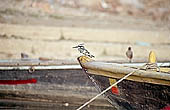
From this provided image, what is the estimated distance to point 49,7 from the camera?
28031 millimetres

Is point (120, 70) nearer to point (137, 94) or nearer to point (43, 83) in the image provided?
point (137, 94)

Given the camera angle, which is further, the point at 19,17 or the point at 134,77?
the point at 19,17

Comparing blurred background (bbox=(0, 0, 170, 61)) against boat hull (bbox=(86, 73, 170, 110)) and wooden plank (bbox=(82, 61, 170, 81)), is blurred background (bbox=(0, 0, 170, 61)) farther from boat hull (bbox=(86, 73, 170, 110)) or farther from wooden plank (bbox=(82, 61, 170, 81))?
wooden plank (bbox=(82, 61, 170, 81))

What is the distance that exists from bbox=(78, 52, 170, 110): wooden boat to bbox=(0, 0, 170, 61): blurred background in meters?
7.21

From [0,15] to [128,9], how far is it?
398 inches

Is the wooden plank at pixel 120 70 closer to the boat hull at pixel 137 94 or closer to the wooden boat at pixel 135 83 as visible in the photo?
the wooden boat at pixel 135 83

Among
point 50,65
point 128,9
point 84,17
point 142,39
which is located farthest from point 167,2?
point 50,65

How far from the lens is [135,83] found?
265 inches

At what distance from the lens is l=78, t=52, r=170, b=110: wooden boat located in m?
6.46

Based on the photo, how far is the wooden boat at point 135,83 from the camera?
6.46 meters

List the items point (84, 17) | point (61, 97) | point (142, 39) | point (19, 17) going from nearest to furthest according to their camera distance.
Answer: point (61, 97), point (142, 39), point (19, 17), point (84, 17)

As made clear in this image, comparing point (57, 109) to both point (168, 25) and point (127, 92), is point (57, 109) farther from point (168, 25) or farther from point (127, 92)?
point (168, 25)

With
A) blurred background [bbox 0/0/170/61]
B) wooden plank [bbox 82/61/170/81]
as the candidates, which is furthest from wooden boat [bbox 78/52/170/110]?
blurred background [bbox 0/0/170/61]

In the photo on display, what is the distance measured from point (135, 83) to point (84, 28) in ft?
57.6
